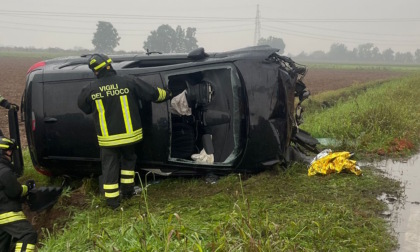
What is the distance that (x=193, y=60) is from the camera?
4.28 m

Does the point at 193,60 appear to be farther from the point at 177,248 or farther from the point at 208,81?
the point at 177,248

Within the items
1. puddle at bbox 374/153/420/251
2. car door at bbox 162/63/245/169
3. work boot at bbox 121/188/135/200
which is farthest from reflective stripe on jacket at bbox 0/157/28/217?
puddle at bbox 374/153/420/251

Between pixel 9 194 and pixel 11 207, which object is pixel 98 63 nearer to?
pixel 9 194

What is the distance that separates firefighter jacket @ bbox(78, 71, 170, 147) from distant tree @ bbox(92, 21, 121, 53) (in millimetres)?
81373

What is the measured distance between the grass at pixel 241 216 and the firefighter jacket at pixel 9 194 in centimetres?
36

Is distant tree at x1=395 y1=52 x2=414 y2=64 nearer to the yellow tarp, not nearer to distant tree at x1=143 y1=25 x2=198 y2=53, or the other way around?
distant tree at x1=143 y1=25 x2=198 y2=53

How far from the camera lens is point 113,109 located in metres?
3.54

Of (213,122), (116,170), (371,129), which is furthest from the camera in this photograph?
(371,129)

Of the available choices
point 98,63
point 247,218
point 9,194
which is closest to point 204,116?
point 98,63

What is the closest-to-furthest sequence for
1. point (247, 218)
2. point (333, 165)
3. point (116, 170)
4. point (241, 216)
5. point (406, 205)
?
point (241, 216), point (247, 218), point (406, 205), point (116, 170), point (333, 165)

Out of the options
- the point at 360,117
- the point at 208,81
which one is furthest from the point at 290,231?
the point at 360,117

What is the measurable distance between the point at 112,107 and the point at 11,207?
4.39 feet

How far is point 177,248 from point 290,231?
0.93m

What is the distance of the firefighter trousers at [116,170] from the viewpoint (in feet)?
11.9
